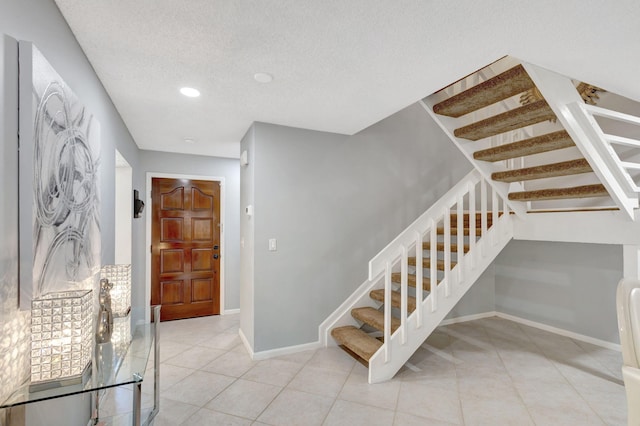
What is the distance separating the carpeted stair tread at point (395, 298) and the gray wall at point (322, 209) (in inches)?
8.5

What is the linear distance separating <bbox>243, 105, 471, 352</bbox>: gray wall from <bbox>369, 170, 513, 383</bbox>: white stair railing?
0.66 m

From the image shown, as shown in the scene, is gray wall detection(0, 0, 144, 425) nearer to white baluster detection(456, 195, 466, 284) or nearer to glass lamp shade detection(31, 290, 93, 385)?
glass lamp shade detection(31, 290, 93, 385)

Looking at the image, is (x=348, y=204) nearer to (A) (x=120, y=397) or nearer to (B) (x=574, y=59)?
(B) (x=574, y=59)

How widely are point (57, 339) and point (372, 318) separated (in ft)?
8.13

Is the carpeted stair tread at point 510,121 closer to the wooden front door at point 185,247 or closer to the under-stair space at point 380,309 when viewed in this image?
the under-stair space at point 380,309

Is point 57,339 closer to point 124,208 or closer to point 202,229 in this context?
point 124,208

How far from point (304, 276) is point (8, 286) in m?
2.40

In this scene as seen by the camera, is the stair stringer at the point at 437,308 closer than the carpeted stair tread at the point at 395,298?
Yes

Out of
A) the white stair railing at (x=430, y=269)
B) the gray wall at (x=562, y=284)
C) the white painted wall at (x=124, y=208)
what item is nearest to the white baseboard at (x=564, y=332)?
the gray wall at (x=562, y=284)

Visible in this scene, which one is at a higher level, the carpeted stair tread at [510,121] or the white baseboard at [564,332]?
the carpeted stair tread at [510,121]

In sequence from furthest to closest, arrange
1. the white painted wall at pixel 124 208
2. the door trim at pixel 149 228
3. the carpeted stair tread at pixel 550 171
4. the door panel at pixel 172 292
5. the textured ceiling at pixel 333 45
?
the door panel at pixel 172 292 < the door trim at pixel 149 228 < the white painted wall at pixel 124 208 < the carpeted stair tread at pixel 550 171 < the textured ceiling at pixel 333 45

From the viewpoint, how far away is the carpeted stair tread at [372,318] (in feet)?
9.39

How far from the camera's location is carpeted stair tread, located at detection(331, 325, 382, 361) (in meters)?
2.69

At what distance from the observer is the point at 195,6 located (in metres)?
1.42
